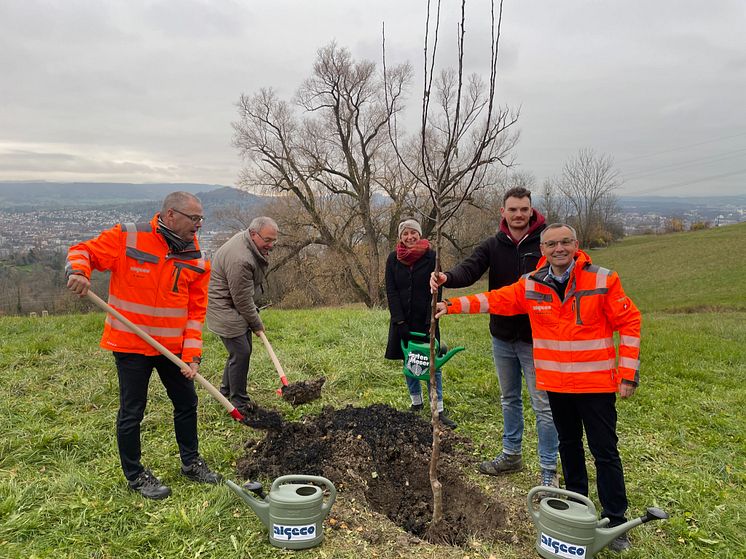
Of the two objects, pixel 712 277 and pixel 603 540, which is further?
pixel 712 277

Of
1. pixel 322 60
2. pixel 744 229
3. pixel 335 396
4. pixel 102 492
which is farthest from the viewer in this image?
pixel 744 229

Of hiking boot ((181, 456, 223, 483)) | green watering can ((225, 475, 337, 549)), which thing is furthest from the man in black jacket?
hiking boot ((181, 456, 223, 483))

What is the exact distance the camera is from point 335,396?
18.1 feet

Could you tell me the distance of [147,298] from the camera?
10.4ft

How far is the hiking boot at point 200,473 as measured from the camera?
3.49m

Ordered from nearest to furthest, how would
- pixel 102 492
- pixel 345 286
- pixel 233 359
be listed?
pixel 102 492, pixel 233 359, pixel 345 286

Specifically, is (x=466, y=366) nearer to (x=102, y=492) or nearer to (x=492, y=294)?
(x=492, y=294)

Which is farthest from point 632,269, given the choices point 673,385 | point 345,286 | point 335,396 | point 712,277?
point 335,396

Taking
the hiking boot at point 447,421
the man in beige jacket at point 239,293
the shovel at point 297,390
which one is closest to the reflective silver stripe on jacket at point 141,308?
the man in beige jacket at point 239,293

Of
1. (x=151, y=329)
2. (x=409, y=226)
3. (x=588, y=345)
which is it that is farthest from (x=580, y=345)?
(x=151, y=329)

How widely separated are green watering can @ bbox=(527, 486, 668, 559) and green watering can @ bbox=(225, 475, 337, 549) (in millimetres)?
1233

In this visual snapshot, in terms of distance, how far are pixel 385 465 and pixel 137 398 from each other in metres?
2.06

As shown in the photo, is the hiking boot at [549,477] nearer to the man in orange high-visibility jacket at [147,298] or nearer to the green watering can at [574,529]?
the green watering can at [574,529]

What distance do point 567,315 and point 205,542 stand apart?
2.66 m
